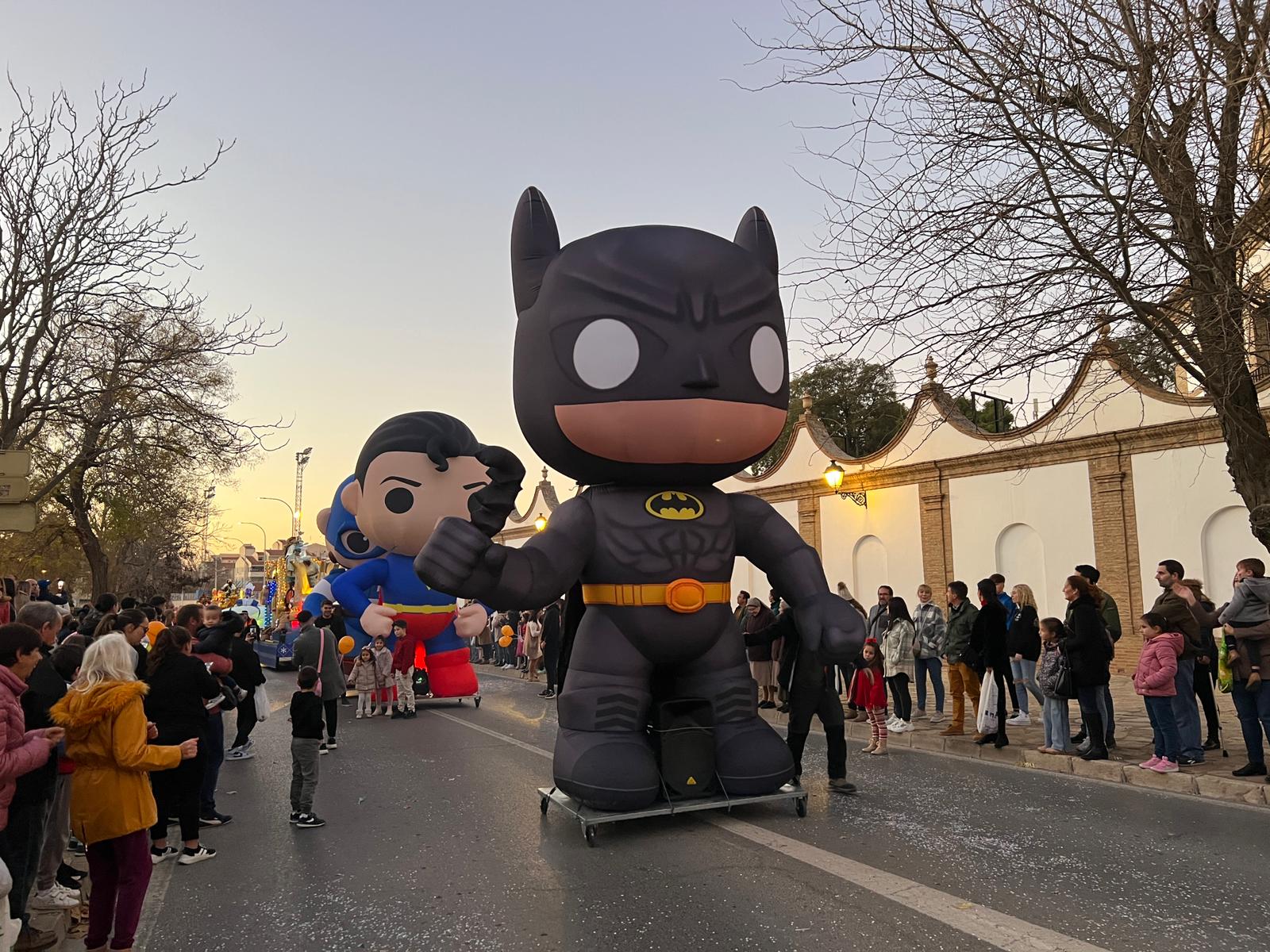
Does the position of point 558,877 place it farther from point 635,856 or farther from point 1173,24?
point 1173,24

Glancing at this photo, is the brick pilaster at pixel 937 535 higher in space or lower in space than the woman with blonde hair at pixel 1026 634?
higher

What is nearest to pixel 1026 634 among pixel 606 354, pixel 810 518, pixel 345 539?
pixel 606 354

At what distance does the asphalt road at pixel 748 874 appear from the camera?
3975 millimetres

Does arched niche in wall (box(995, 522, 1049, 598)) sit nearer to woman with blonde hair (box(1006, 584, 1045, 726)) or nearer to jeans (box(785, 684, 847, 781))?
woman with blonde hair (box(1006, 584, 1045, 726))

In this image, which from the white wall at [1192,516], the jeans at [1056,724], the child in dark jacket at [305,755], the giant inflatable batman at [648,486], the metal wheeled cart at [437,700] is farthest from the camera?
the white wall at [1192,516]

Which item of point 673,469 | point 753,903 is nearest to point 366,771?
point 673,469

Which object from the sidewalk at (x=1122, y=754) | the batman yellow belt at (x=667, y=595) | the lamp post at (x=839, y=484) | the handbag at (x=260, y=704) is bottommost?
the sidewalk at (x=1122, y=754)

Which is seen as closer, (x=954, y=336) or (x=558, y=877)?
(x=558, y=877)

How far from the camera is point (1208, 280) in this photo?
662 cm

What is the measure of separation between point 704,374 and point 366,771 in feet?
16.6

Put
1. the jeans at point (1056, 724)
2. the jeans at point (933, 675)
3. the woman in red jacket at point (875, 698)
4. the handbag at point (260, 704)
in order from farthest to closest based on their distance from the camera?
the jeans at point (933, 675), the handbag at point (260, 704), the woman in red jacket at point (875, 698), the jeans at point (1056, 724)

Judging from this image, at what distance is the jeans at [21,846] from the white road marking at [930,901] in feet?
12.0

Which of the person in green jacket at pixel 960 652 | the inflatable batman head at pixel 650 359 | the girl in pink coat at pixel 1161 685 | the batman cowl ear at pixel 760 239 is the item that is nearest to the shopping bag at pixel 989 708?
the person in green jacket at pixel 960 652

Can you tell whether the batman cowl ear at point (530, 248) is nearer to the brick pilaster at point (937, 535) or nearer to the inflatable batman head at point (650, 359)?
the inflatable batman head at point (650, 359)
